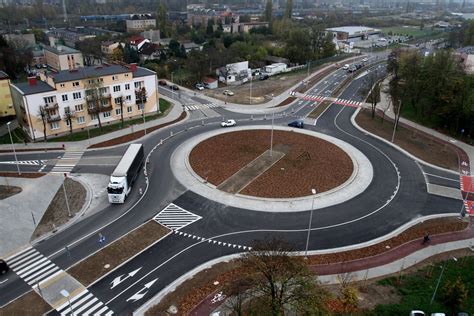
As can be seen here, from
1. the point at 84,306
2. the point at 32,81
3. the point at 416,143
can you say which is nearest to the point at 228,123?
the point at 416,143

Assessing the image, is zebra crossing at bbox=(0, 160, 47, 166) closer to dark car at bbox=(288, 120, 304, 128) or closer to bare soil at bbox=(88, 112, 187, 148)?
bare soil at bbox=(88, 112, 187, 148)

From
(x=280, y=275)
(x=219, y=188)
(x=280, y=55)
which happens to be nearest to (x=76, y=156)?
(x=219, y=188)

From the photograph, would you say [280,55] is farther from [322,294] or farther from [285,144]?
[322,294]

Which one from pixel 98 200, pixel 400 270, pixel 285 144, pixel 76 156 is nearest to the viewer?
pixel 400 270

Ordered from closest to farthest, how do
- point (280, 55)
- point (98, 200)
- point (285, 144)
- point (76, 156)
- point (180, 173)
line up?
1. point (98, 200)
2. point (180, 173)
3. point (76, 156)
4. point (285, 144)
5. point (280, 55)

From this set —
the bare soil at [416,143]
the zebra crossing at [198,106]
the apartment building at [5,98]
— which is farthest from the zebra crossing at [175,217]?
the apartment building at [5,98]

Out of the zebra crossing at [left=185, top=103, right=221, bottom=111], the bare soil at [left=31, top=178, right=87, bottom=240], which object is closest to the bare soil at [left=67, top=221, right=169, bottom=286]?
the bare soil at [left=31, top=178, right=87, bottom=240]
